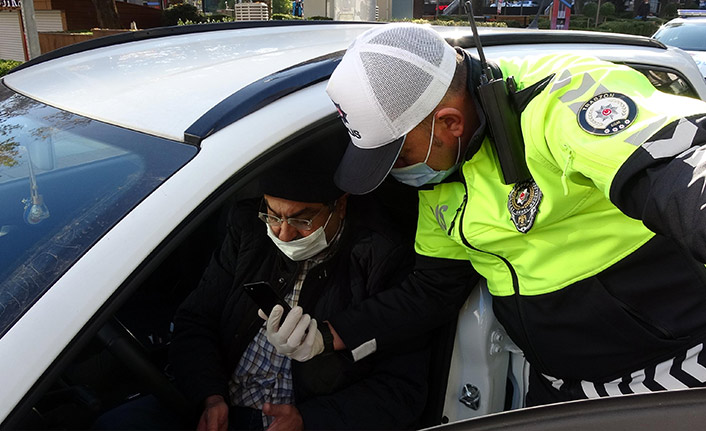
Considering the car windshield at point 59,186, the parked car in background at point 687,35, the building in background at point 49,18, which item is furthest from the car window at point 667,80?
the building in background at point 49,18

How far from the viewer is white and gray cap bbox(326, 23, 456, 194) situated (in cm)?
130

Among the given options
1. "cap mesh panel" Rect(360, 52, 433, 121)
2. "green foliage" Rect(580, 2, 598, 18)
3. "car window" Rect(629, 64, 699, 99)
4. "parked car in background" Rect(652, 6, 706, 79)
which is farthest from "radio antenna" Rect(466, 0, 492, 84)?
"green foliage" Rect(580, 2, 598, 18)

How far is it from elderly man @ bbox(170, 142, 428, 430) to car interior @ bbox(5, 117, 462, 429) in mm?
83

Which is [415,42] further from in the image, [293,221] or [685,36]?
[685,36]

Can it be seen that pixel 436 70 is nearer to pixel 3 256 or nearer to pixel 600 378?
pixel 600 378

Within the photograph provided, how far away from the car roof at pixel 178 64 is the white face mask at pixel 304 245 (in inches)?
20.5

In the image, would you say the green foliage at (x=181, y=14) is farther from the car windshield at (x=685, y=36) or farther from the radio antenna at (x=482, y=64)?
the radio antenna at (x=482, y=64)

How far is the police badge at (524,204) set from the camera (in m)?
1.29

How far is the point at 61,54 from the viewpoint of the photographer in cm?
206

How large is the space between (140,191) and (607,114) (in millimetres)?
846

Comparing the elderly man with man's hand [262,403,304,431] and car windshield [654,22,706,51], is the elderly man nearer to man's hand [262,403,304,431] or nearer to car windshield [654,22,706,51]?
man's hand [262,403,304,431]

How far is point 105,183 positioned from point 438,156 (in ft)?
2.39

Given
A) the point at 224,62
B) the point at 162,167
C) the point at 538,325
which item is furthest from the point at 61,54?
the point at 538,325

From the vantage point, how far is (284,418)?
1.72 m
